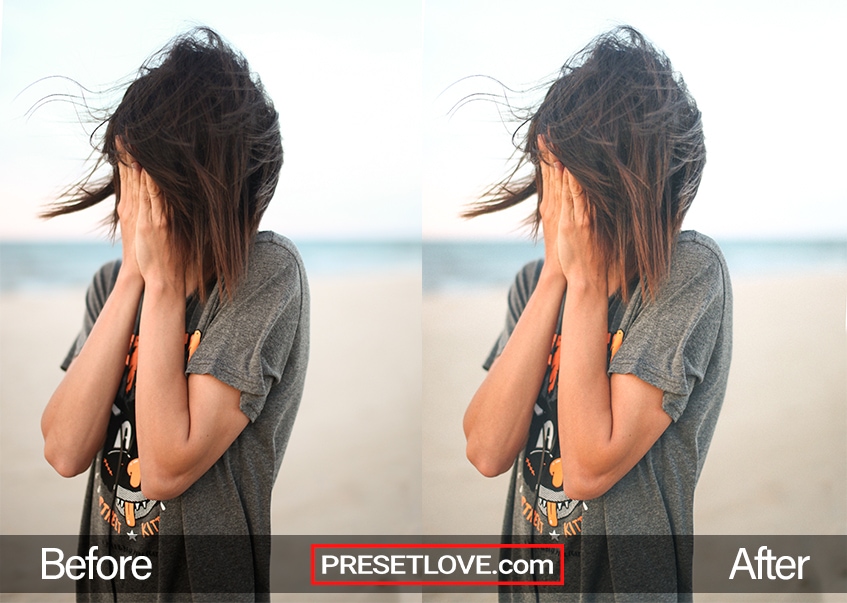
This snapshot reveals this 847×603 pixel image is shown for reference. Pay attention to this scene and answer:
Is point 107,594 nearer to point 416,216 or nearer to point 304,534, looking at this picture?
point 304,534

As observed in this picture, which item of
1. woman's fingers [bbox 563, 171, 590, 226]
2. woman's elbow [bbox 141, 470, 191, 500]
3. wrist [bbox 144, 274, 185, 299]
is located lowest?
woman's elbow [bbox 141, 470, 191, 500]

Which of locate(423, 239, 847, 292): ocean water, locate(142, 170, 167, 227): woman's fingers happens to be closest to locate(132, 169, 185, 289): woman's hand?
locate(142, 170, 167, 227): woman's fingers

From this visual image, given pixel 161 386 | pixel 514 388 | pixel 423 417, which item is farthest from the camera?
pixel 423 417

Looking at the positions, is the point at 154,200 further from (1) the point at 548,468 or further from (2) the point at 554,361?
(1) the point at 548,468

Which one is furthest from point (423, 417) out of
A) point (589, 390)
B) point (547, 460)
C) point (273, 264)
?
point (273, 264)

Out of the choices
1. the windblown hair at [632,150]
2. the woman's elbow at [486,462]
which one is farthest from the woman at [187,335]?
the windblown hair at [632,150]

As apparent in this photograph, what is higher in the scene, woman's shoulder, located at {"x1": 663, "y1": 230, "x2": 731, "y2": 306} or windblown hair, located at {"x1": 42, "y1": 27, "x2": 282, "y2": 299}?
windblown hair, located at {"x1": 42, "y1": 27, "x2": 282, "y2": 299}

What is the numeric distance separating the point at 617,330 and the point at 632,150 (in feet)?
1.32

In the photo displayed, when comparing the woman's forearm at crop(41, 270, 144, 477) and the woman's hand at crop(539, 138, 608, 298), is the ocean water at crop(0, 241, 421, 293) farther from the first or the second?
the woman's hand at crop(539, 138, 608, 298)

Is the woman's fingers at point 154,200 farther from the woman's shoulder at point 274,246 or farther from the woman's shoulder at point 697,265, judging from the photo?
the woman's shoulder at point 697,265

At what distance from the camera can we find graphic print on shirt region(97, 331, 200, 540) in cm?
172

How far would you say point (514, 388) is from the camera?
5.81 ft

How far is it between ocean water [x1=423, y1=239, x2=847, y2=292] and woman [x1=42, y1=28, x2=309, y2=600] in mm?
335

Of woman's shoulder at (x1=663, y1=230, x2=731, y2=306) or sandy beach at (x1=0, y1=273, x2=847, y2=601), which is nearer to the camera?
woman's shoulder at (x1=663, y1=230, x2=731, y2=306)
